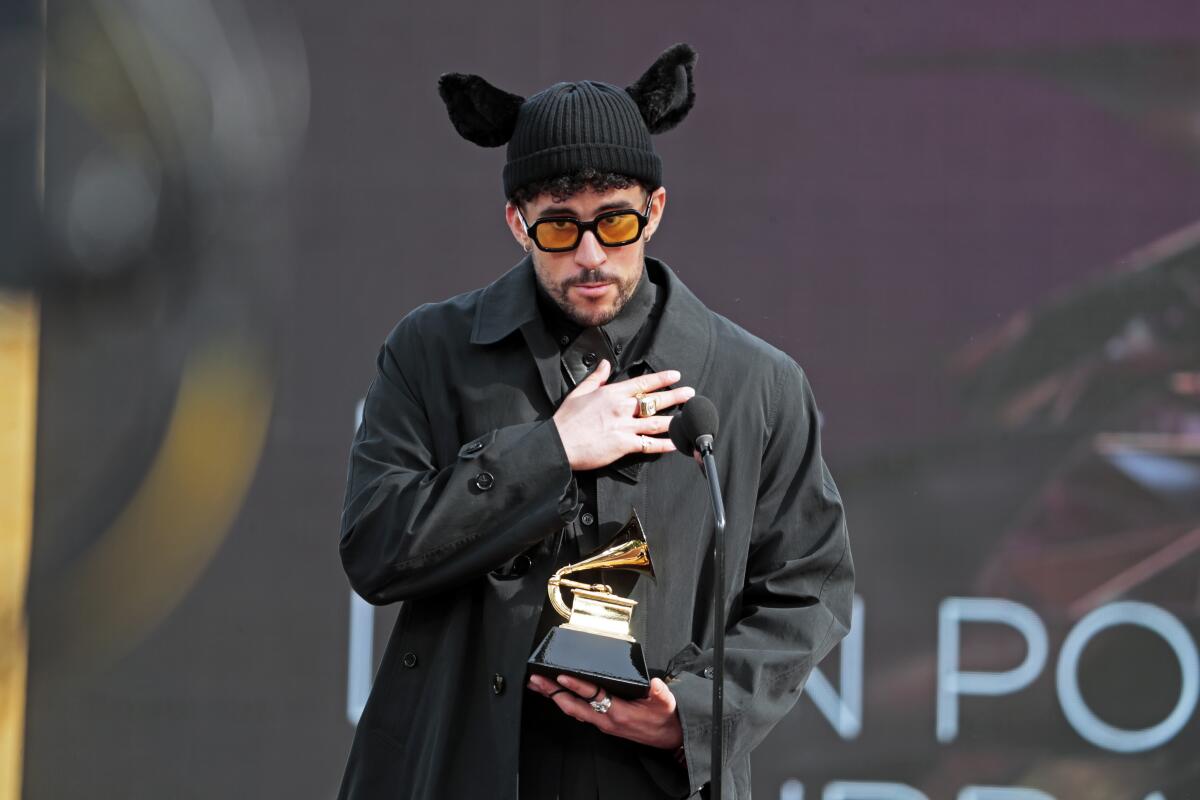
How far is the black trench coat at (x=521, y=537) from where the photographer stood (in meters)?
1.96

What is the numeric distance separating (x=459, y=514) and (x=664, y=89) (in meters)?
0.78

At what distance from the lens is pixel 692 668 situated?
203 cm

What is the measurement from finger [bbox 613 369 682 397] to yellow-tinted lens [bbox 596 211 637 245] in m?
0.21

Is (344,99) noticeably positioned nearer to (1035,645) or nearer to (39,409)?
(39,409)

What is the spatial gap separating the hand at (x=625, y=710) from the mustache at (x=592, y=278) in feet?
1.94

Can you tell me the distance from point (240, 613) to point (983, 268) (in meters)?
2.27

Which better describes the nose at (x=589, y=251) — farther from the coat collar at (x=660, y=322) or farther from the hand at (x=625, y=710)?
the hand at (x=625, y=710)

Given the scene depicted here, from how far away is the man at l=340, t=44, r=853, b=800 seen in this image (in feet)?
6.42

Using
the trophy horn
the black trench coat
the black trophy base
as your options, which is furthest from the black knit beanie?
the black trophy base

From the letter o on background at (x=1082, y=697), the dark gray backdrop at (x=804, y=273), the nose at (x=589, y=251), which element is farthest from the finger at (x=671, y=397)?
the letter o on background at (x=1082, y=697)

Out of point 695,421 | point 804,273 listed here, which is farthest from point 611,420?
point 804,273

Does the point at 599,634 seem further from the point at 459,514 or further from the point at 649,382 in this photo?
the point at 649,382

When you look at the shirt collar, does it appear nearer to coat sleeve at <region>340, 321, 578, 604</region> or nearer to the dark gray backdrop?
coat sleeve at <region>340, 321, 578, 604</region>

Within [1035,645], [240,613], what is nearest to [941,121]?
[1035,645]
